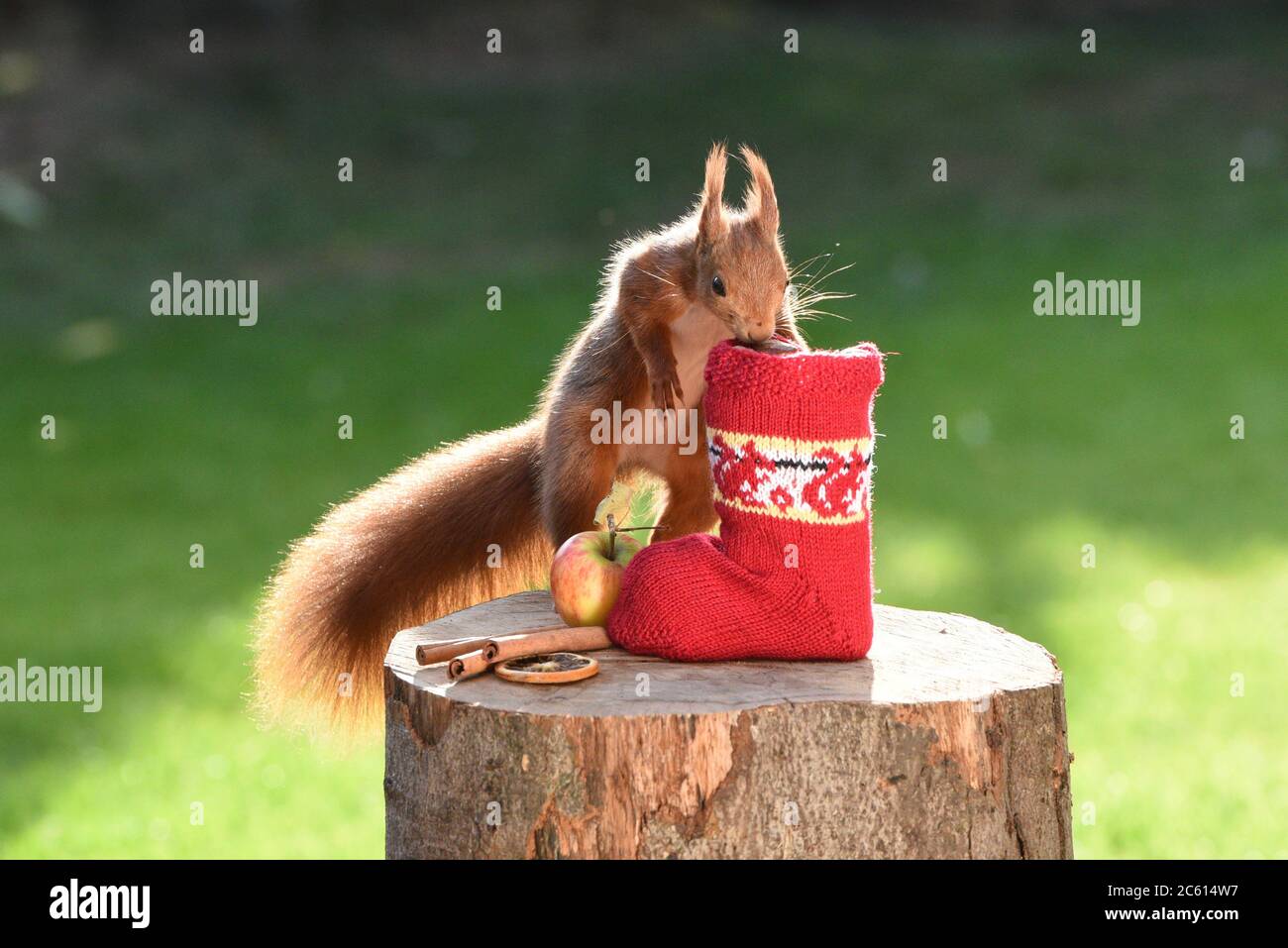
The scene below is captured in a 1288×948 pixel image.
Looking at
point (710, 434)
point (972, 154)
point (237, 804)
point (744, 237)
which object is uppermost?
point (972, 154)

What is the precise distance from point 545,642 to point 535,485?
1.65 ft

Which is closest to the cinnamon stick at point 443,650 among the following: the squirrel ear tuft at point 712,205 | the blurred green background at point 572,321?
the squirrel ear tuft at point 712,205

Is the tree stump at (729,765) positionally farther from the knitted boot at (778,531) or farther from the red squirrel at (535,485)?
the red squirrel at (535,485)

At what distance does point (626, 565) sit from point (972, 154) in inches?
301

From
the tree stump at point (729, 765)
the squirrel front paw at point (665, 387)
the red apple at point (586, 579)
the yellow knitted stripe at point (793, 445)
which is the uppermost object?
the squirrel front paw at point (665, 387)

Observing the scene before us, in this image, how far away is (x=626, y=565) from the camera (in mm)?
2455

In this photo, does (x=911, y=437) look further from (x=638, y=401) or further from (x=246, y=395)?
(x=638, y=401)

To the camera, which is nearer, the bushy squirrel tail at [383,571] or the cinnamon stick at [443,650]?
the cinnamon stick at [443,650]

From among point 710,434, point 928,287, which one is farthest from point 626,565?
point 928,287

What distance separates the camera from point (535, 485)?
278 cm

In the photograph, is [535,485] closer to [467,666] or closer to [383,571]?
[383,571]

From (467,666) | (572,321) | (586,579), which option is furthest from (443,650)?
(572,321)

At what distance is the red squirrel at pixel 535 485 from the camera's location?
246 centimetres

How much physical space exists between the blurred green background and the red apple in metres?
1.51
